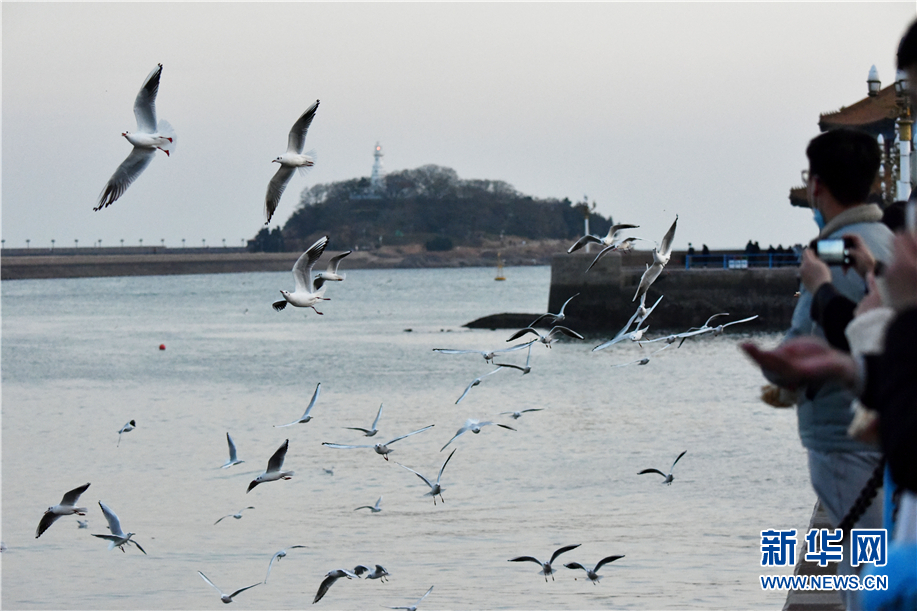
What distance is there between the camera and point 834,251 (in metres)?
2.53

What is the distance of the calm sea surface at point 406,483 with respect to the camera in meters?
9.91

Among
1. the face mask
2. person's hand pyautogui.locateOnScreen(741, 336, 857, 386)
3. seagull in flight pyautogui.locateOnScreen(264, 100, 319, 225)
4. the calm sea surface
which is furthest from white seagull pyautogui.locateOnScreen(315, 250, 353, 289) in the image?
person's hand pyautogui.locateOnScreen(741, 336, 857, 386)

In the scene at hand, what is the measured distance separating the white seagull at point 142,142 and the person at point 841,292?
19.1 ft

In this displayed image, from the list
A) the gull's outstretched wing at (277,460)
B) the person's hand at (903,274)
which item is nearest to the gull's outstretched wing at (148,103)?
the gull's outstretched wing at (277,460)

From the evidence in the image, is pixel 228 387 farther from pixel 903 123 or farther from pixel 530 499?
pixel 903 123

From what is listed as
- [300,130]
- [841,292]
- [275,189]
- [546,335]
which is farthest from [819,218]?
[546,335]

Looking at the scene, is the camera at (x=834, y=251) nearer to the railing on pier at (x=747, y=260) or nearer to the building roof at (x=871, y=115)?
the building roof at (x=871, y=115)

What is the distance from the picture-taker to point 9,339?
50938mm

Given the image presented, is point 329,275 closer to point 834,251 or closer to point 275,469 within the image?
point 275,469

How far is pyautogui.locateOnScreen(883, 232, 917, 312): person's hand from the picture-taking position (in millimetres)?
1669

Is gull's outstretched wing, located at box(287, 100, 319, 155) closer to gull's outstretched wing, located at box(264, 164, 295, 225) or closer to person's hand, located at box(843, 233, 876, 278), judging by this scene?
gull's outstretched wing, located at box(264, 164, 295, 225)

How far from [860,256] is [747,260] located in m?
36.8

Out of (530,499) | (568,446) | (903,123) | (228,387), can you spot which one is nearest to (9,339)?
(228,387)

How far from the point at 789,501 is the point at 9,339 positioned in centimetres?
4520
